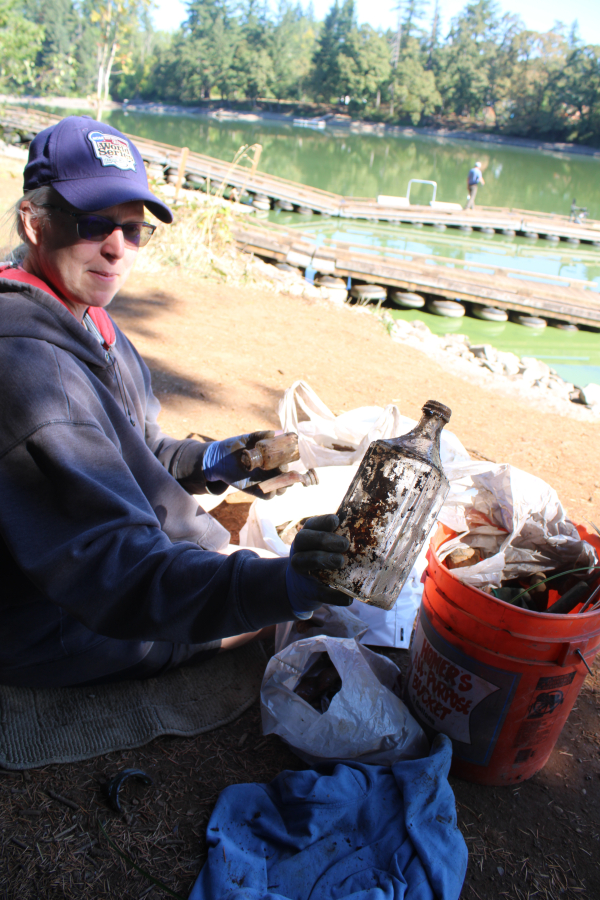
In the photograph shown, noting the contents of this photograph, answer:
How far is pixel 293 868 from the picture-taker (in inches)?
65.6

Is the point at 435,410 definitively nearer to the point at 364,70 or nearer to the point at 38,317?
the point at 38,317

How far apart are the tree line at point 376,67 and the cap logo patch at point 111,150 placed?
66412 millimetres

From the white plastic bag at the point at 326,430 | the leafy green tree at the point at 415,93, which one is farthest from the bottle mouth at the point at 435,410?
the leafy green tree at the point at 415,93

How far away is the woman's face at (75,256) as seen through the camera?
67.2 inches

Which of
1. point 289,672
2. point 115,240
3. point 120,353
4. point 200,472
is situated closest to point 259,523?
point 200,472

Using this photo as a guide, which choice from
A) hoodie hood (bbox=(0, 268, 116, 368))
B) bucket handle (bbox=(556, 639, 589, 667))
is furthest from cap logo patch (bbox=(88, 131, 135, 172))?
bucket handle (bbox=(556, 639, 589, 667))

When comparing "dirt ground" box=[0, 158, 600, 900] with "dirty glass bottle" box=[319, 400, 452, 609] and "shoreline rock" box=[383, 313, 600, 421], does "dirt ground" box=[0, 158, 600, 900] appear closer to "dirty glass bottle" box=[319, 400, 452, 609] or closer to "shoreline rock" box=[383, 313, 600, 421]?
"dirty glass bottle" box=[319, 400, 452, 609]

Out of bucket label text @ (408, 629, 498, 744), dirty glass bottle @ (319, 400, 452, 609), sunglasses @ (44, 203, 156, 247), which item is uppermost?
sunglasses @ (44, 203, 156, 247)

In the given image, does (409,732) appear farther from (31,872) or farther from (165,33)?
(165,33)

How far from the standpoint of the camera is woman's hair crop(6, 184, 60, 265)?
1.68m

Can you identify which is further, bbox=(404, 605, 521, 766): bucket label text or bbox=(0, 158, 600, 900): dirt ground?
bbox=(404, 605, 521, 766): bucket label text

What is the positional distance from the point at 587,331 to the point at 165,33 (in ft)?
440

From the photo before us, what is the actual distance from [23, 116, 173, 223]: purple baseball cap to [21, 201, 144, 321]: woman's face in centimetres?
6

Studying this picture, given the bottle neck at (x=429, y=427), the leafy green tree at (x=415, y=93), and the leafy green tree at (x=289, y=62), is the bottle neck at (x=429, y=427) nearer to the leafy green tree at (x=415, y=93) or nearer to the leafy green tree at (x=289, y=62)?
the leafy green tree at (x=415, y=93)
